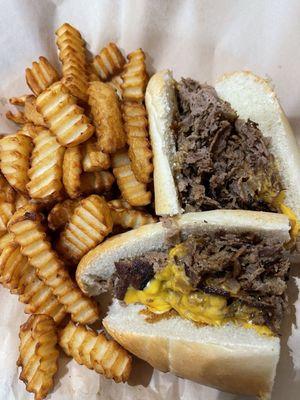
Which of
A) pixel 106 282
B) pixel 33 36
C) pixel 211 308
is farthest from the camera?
pixel 33 36

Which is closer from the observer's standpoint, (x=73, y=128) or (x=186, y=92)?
(x=73, y=128)

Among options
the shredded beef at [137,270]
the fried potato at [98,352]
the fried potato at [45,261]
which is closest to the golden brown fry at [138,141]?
the shredded beef at [137,270]

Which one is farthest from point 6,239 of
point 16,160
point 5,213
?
point 16,160

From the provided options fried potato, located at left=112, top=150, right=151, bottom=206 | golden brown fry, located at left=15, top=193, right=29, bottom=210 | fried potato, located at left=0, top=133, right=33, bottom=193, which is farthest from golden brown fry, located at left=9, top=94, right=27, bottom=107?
fried potato, located at left=112, top=150, right=151, bottom=206

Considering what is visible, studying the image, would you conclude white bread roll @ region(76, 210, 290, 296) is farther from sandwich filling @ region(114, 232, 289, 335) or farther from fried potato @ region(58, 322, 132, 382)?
fried potato @ region(58, 322, 132, 382)

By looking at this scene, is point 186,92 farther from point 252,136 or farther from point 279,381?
point 279,381

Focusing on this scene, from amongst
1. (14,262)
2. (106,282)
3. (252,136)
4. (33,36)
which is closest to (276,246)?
(252,136)

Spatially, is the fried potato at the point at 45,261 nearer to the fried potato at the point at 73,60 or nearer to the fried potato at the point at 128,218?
the fried potato at the point at 128,218
